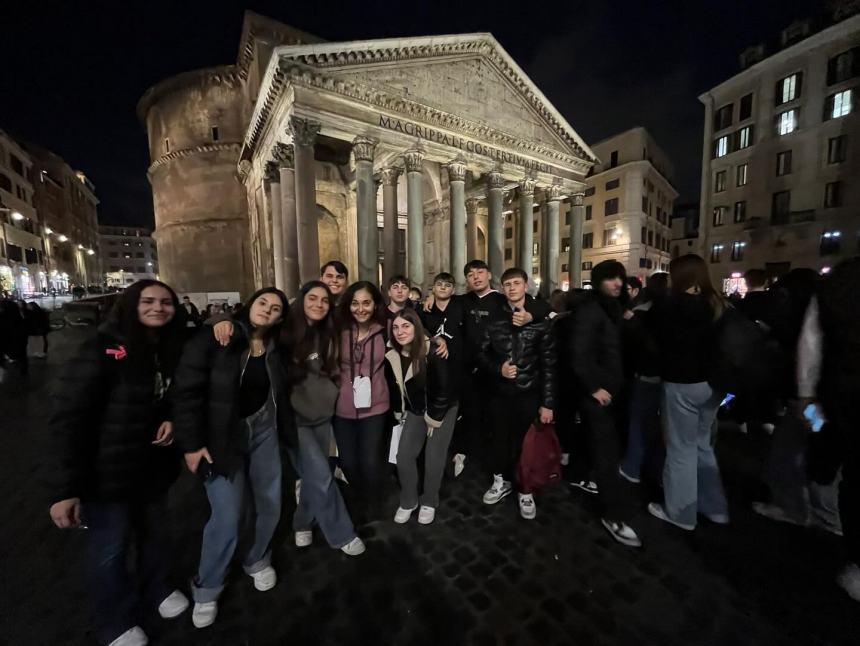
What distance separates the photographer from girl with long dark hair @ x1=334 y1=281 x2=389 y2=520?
3123 mm

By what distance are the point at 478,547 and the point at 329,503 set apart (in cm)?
136

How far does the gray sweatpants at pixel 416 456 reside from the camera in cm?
338

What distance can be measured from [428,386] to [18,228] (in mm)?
54061

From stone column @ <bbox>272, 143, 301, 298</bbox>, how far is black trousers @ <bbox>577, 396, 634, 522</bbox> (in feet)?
47.8

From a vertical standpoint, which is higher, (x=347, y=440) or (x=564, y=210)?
(x=564, y=210)

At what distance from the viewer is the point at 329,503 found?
2.92 m

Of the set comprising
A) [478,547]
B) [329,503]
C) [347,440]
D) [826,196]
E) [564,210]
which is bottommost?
[478,547]

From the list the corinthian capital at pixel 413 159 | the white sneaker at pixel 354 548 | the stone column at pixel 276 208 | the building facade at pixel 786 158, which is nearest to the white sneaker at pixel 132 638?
the white sneaker at pixel 354 548

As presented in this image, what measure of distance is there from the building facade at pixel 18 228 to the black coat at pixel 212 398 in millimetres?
42210

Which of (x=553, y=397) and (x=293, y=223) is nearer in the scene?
(x=553, y=397)

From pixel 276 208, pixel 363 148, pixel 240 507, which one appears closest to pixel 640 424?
pixel 240 507

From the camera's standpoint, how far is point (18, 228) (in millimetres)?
35344

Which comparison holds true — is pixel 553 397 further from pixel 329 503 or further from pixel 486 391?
pixel 329 503

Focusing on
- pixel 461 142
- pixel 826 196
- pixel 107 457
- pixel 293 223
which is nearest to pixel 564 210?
pixel 826 196
